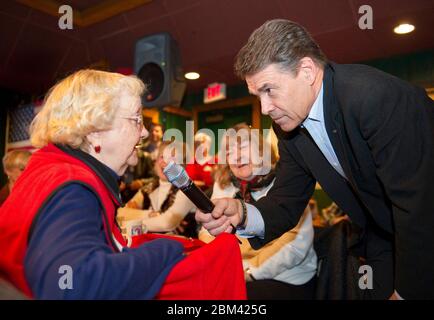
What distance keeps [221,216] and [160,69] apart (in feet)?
9.54

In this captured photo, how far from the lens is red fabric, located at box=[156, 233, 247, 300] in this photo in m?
0.85

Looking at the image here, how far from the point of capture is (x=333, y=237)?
1.88 metres

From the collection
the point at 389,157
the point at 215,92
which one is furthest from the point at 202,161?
the point at 389,157

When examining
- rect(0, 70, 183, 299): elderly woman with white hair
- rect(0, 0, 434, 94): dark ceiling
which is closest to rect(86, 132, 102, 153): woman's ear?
rect(0, 70, 183, 299): elderly woman with white hair

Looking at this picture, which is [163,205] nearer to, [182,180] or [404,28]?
[182,180]

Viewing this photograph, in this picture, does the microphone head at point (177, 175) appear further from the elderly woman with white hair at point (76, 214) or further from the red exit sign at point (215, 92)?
the red exit sign at point (215, 92)

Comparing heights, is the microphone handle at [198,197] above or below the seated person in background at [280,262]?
above

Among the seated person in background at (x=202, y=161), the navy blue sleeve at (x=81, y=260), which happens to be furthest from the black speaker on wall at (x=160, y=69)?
the navy blue sleeve at (x=81, y=260)

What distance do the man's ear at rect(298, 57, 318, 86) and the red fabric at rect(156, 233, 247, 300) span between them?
653 mm

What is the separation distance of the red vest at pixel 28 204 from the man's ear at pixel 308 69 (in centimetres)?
79

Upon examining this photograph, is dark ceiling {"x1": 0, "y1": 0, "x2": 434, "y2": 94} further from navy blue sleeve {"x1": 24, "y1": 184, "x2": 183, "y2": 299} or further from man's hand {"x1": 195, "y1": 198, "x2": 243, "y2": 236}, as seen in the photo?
navy blue sleeve {"x1": 24, "y1": 184, "x2": 183, "y2": 299}

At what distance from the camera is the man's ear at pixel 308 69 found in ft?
4.18

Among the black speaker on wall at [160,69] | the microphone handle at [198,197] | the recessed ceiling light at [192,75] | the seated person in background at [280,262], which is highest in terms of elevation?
the recessed ceiling light at [192,75]

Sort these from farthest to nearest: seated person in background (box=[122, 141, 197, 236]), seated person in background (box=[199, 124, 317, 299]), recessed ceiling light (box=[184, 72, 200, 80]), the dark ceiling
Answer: recessed ceiling light (box=[184, 72, 200, 80]), the dark ceiling, seated person in background (box=[122, 141, 197, 236]), seated person in background (box=[199, 124, 317, 299])
